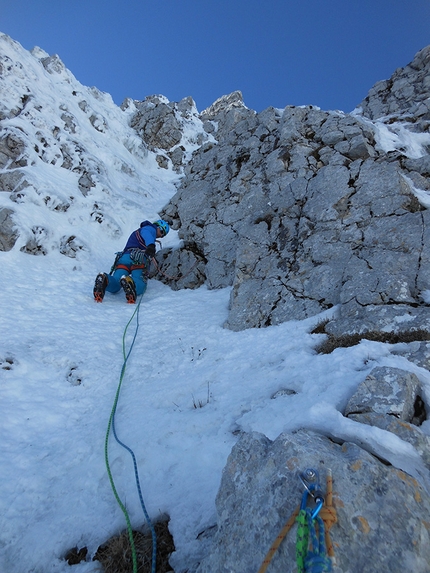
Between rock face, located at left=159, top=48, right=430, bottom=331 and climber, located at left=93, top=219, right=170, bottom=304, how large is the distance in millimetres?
1416

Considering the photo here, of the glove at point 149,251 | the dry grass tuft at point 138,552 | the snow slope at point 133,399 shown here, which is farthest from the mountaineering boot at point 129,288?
the dry grass tuft at point 138,552

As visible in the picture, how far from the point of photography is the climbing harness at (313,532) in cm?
200

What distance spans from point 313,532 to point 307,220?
8.75 m

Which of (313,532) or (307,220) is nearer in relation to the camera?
(313,532)

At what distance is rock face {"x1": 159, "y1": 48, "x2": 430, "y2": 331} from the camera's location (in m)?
7.24

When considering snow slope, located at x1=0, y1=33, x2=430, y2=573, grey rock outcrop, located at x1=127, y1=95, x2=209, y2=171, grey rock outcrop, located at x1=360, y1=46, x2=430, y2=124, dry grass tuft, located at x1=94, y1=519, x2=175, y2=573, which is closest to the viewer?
dry grass tuft, located at x1=94, y1=519, x2=175, y2=573

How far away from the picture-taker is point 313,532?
2.09 metres

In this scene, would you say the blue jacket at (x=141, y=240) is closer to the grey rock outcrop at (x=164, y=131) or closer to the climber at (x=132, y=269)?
the climber at (x=132, y=269)

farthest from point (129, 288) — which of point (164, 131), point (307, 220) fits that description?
point (164, 131)

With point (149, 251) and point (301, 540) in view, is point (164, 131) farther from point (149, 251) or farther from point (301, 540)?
point (301, 540)

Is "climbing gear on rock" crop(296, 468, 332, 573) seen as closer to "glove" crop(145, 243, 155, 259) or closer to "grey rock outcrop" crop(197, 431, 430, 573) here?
"grey rock outcrop" crop(197, 431, 430, 573)

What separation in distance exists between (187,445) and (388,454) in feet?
7.74

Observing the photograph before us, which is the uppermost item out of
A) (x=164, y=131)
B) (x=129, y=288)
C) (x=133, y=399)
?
(x=164, y=131)

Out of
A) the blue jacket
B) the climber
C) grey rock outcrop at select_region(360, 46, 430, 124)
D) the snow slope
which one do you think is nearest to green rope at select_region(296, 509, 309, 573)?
the snow slope
